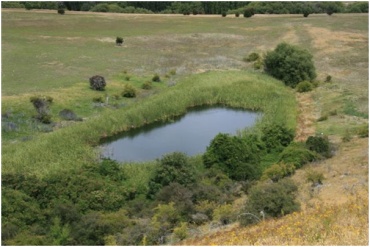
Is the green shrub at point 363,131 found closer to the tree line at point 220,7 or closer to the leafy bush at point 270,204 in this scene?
the leafy bush at point 270,204

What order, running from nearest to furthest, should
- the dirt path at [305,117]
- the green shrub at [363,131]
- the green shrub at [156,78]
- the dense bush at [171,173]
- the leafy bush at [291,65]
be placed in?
the dense bush at [171,173], the green shrub at [363,131], the dirt path at [305,117], the green shrub at [156,78], the leafy bush at [291,65]

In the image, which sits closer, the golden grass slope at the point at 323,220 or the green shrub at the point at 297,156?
the golden grass slope at the point at 323,220

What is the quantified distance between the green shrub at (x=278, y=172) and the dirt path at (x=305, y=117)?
692 cm

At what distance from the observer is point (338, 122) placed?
109ft

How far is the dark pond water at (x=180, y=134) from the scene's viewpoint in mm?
29328

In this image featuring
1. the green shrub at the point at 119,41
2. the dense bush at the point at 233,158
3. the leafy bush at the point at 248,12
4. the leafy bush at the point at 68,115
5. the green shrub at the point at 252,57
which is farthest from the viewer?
the leafy bush at the point at 248,12

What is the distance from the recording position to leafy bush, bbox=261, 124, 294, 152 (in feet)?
93.6

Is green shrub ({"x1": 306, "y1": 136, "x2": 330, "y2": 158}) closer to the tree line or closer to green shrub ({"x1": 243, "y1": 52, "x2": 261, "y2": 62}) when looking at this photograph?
green shrub ({"x1": 243, "y1": 52, "x2": 261, "y2": 62})

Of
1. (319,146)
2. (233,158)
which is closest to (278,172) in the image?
(233,158)

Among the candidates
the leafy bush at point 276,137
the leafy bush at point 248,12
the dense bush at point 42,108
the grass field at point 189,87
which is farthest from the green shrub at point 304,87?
the leafy bush at point 248,12

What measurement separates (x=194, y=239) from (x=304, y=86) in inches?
1200

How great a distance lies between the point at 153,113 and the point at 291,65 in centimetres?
1809

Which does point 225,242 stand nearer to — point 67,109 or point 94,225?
point 94,225

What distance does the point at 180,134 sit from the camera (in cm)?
3322
